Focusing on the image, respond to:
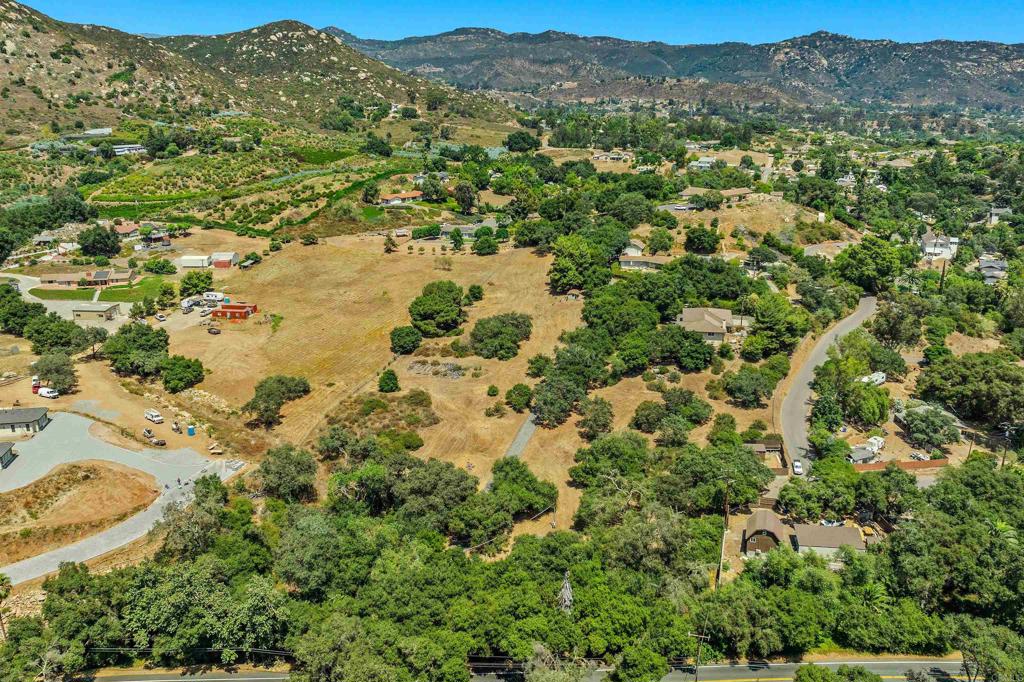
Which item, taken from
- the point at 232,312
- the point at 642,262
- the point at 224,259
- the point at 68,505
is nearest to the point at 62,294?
the point at 224,259

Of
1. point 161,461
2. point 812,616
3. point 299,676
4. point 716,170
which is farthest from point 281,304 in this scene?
point 716,170

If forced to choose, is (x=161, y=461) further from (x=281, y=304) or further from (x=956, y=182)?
(x=956, y=182)

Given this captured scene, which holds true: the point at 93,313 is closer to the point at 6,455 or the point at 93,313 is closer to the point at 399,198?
the point at 6,455

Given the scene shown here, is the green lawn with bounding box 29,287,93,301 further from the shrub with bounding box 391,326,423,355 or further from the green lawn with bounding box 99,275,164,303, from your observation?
the shrub with bounding box 391,326,423,355

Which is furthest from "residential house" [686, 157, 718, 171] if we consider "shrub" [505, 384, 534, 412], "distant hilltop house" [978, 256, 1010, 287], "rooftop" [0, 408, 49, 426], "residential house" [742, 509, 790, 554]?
"rooftop" [0, 408, 49, 426]

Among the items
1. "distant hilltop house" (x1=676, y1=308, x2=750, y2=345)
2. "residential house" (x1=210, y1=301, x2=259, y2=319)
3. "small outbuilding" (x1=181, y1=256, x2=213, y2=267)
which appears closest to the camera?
"distant hilltop house" (x1=676, y1=308, x2=750, y2=345)

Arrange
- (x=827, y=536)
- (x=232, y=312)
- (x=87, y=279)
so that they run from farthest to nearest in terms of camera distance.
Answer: (x=87, y=279), (x=232, y=312), (x=827, y=536)
